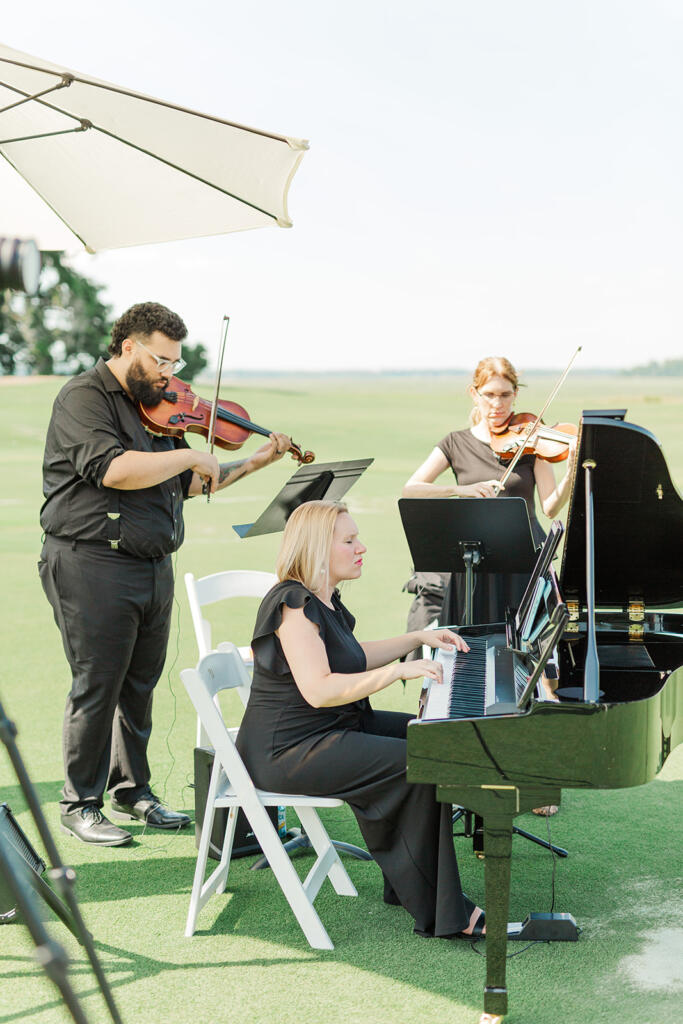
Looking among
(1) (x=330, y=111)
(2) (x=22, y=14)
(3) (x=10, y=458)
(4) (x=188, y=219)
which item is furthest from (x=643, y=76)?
(4) (x=188, y=219)

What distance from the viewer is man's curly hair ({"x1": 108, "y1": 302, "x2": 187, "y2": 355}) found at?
12.3ft

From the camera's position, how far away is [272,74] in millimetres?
42031

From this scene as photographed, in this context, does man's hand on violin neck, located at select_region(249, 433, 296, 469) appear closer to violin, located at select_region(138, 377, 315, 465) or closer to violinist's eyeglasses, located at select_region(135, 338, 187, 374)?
violin, located at select_region(138, 377, 315, 465)

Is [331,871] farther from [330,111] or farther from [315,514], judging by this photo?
[330,111]

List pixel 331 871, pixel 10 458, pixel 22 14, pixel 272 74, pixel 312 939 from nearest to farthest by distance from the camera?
pixel 312 939 < pixel 331 871 < pixel 10 458 < pixel 22 14 < pixel 272 74

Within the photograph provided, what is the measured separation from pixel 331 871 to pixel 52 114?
2.78 meters

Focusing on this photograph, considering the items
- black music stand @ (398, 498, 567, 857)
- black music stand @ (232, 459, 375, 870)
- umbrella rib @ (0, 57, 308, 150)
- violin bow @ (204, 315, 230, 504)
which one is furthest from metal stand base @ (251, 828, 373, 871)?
umbrella rib @ (0, 57, 308, 150)

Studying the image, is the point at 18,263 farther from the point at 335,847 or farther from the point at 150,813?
the point at 150,813

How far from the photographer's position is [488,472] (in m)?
4.21

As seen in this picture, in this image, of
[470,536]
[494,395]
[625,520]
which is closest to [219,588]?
[470,536]

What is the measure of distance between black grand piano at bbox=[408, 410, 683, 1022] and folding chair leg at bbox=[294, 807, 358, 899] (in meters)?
0.82

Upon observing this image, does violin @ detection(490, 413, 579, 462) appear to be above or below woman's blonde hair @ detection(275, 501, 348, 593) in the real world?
above

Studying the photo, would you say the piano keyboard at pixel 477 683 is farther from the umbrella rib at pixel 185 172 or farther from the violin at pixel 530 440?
the umbrella rib at pixel 185 172

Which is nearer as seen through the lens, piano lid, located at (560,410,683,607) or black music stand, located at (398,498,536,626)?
piano lid, located at (560,410,683,607)
